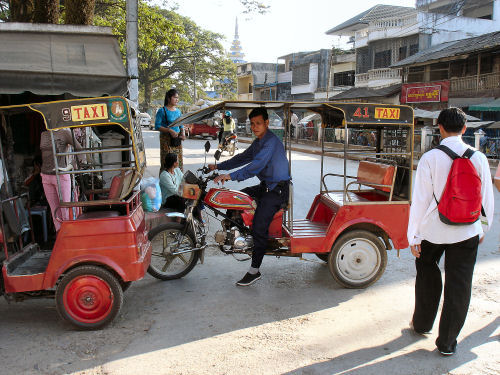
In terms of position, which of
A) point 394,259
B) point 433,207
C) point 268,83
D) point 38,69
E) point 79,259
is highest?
point 268,83

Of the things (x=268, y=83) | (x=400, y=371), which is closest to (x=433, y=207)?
(x=400, y=371)

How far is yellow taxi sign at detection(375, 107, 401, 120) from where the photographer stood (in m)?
4.55

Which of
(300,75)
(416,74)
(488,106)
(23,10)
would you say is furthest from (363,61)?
(23,10)

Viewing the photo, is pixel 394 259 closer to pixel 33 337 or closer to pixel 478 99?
pixel 33 337

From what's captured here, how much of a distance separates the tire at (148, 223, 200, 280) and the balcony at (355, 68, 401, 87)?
2690cm

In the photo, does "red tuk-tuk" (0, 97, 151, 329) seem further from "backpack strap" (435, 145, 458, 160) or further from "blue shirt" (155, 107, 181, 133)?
"blue shirt" (155, 107, 181, 133)

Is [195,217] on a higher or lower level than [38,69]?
lower

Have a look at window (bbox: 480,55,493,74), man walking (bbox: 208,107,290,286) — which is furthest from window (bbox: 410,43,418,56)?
man walking (bbox: 208,107,290,286)

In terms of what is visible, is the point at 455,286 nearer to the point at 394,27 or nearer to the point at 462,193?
the point at 462,193

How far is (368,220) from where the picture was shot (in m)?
4.71

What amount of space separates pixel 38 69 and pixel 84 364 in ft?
12.3

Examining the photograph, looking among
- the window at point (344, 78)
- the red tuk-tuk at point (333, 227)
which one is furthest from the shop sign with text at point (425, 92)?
the red tuk-tuk at point (333, 227)

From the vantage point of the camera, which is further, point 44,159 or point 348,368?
point 44,159

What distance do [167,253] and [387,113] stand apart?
2.82 meters
